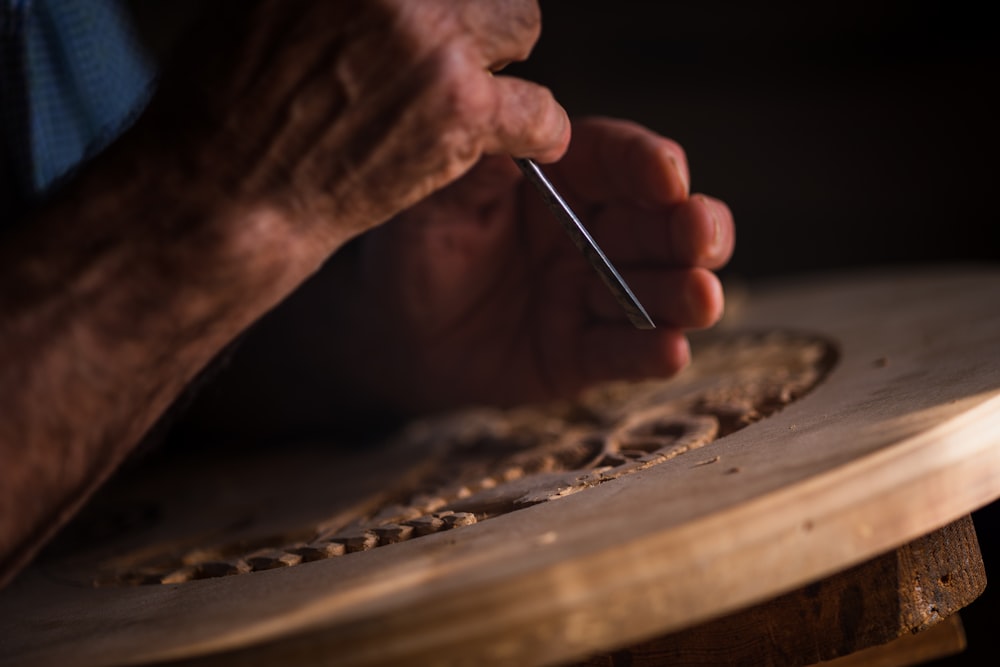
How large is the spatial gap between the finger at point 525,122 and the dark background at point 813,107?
6.34 ft

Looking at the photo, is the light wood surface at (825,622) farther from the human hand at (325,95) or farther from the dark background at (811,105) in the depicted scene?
the dark background at (811,105)

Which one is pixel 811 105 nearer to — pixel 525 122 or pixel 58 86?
pixel 58 86

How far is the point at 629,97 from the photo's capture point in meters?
2.65

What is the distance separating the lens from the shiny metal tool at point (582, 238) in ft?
2.04

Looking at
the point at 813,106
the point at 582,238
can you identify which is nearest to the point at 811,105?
the point at 813,106

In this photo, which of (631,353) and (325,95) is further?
(631,353)

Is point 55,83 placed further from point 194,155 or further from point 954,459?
point 954,459

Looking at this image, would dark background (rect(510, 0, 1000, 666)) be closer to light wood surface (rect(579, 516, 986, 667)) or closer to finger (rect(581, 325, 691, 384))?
finger (rect(581, 325, 691, 384))

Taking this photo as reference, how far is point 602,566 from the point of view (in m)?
0.39

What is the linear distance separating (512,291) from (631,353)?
0.19 metres

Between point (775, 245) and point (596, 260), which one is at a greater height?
point (775, 245)

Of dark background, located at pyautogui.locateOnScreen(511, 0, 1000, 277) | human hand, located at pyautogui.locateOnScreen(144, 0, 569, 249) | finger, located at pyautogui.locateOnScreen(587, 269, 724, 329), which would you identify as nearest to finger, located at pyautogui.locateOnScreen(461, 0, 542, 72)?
human hand, located at pyautogui.locateOnScreen(144, 0, 569, 249)

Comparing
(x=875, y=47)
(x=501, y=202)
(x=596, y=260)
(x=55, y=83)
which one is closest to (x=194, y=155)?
(x=596, y=260)

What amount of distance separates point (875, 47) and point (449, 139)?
2428mm
